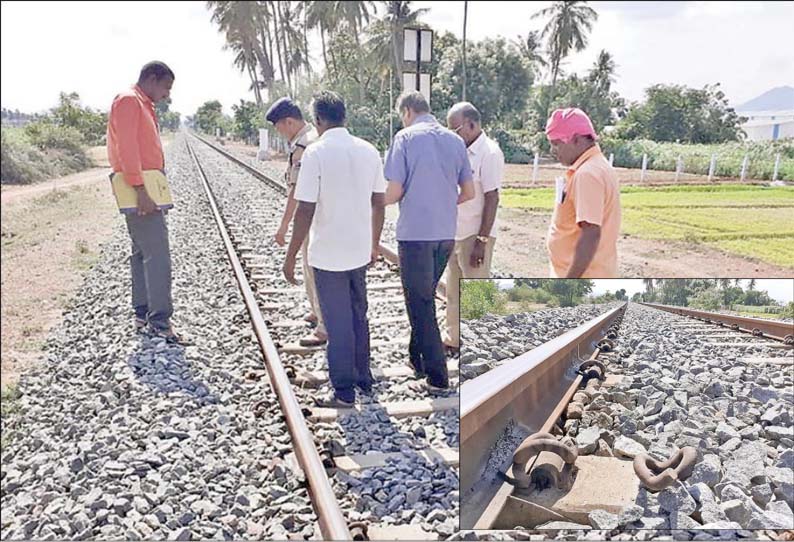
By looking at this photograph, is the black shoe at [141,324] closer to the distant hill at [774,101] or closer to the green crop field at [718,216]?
the green crop field at [718,216]

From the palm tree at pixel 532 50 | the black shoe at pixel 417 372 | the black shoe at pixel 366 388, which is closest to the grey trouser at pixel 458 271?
the black shoe at pixel 417 372

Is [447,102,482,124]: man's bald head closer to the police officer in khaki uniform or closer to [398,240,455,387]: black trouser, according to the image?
[398,240,455,387]: black trouser

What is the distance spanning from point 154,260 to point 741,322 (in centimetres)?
492

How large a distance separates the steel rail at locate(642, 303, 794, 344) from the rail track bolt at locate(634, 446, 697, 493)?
271 mm

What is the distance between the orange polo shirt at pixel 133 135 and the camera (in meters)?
5.09

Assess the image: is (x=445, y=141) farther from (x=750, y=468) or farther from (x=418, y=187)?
(x=750, y=468)

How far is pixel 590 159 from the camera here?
2787mm

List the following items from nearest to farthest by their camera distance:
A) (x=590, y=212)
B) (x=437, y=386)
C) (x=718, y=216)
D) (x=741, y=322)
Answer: (x=741, y=322)
(x=590, y=212)
(x=437, y=386)
(x=718, y=216)

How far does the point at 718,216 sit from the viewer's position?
9.66 metres

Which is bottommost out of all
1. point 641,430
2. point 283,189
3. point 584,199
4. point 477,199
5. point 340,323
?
point 283,189

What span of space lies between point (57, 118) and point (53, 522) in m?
10.5

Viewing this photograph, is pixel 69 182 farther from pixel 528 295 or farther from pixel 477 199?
pixel 528 295

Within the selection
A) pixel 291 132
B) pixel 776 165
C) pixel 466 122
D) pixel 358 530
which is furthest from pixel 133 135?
pixel 776 165

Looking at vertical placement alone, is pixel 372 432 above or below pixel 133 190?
below
